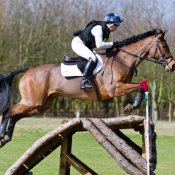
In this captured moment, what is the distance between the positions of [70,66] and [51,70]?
0.37 metres

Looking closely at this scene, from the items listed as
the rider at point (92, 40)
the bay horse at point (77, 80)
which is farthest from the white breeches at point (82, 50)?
the bay horse at point (77, 80)

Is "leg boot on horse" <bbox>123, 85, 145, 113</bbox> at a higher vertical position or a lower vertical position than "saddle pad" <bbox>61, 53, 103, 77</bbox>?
lower

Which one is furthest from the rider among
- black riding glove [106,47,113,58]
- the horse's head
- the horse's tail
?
the horse's tail

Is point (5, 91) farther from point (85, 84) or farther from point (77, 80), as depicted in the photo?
point (85, 84)

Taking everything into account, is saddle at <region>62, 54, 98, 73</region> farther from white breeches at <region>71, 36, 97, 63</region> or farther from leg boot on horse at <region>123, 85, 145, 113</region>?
leg boot on horse at <region>123, 85, 145, 113</region>

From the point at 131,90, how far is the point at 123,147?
1.25 m

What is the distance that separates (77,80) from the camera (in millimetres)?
5633

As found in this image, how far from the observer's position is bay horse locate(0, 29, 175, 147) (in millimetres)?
5570

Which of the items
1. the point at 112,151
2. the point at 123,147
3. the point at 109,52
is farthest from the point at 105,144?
the point at 109,52

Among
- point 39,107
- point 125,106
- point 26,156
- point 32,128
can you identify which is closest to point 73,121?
point 26,156

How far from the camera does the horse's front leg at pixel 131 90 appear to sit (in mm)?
5266

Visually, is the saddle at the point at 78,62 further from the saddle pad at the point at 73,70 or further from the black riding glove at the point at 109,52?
the black riding glove at the point at 109,52

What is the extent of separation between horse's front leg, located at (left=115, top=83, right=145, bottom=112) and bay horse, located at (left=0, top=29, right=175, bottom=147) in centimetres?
13

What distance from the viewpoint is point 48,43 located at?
2209cm
